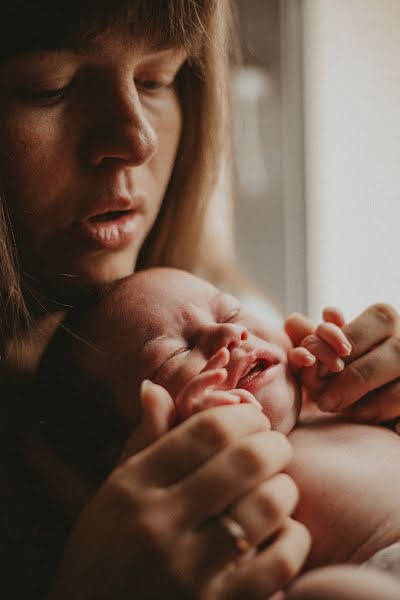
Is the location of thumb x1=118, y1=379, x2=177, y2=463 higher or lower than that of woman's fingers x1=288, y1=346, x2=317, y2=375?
higher

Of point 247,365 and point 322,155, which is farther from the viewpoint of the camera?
point 322,155

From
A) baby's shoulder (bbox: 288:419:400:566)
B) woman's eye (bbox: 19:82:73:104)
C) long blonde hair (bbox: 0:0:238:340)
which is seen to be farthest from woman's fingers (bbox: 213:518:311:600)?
woman's eye (bbox: 19:82:73:104)

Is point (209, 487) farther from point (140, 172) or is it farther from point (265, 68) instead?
point (265, 68)

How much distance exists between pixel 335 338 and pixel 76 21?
510 mm

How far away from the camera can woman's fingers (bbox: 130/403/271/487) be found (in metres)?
0.60

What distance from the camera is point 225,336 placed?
2.66 feet

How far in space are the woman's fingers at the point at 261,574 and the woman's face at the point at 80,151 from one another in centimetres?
47

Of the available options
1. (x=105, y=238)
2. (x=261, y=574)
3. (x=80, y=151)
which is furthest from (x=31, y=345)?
(x=261, y=574)

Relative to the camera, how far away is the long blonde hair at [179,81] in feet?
2.34

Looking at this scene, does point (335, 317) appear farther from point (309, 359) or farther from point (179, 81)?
point (179, 81)

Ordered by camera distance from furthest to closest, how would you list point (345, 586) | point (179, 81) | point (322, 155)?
1. point (322, 155)
2. point (179, 81)
3. point (345, 586)

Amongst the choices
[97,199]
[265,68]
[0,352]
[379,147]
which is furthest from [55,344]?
[379,147]

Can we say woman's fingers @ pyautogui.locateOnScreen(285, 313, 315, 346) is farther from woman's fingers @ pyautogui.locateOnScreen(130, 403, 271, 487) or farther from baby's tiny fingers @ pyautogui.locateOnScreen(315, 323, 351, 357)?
woman's fingers @ pyautogui.locateOnScreen(130, 403, 271, 487)

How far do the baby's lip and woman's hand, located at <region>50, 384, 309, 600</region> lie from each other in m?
0.16
